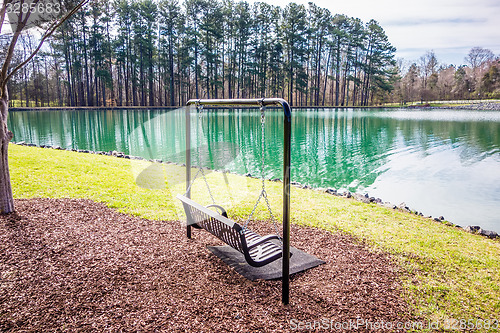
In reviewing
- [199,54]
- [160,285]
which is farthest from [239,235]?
[199,54]

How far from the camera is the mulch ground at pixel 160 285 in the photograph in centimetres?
260

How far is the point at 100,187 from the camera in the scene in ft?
21.1

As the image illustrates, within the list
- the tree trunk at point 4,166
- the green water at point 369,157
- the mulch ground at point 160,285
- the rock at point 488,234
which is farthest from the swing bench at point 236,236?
the rock at point 488,234

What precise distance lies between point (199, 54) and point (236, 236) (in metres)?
48.8

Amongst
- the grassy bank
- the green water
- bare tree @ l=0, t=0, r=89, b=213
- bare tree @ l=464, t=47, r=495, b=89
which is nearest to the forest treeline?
bare tree @ l=464, t=47, r=495, b=89

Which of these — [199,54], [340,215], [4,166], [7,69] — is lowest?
[340,215]

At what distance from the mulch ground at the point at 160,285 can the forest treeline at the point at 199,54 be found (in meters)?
43.4

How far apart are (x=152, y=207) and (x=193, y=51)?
45832 millimetres

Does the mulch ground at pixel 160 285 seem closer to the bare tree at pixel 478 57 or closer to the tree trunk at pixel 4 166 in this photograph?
the tree trunk at pixel 4 166

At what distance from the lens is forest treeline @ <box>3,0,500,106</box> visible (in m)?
44.7

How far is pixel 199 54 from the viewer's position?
48219 mm

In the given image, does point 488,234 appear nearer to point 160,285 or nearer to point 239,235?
point 239,235

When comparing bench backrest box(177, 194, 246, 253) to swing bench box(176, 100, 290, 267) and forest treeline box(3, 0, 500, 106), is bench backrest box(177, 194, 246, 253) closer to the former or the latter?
swing bench box(176, 100, 290, 267)

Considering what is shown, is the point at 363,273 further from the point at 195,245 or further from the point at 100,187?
the point at 100,187
